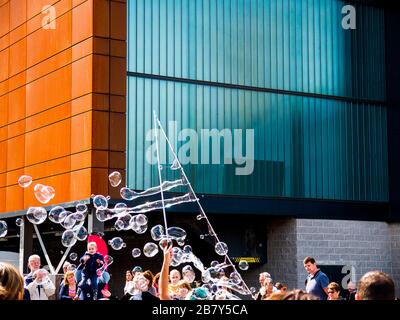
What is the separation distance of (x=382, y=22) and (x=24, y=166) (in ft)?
47.9

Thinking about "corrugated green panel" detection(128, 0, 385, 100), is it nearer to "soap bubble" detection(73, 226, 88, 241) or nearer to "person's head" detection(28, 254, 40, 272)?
"soap bubble" detection(73, 226, 88, 241)

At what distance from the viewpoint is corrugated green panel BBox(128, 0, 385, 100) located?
2862 cm

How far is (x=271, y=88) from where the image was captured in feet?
100

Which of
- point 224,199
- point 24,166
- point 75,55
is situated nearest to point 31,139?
point 24,166

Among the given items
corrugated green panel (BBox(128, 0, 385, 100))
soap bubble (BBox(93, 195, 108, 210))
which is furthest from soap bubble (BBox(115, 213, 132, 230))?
corrugated green panel (BBox(128, 0, 385, 100))

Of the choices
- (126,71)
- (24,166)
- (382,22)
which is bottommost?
(24,166)

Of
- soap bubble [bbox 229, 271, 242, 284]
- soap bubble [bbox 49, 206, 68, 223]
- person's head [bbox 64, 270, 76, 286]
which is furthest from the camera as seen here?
soap bubble [bbox 229, 271, 242, 284]

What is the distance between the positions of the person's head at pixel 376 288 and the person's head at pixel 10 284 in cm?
186

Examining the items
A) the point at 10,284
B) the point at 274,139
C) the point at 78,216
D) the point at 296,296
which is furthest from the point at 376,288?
the point at 274,139

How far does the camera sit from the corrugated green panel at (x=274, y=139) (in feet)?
92.6

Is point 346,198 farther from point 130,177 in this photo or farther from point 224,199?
point 130,177

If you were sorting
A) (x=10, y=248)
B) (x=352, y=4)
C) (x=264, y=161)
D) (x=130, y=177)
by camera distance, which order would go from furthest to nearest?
1. (x=10, y=248)
2. (x=352, y=4)
3. (x=264, y=161)
4. (x=130, y=177)

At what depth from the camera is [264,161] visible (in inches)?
1184

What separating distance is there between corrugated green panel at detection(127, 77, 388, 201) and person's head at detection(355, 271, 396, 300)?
2303 cm
